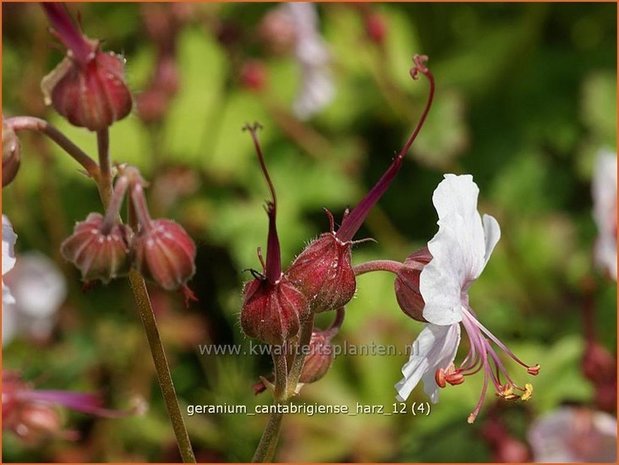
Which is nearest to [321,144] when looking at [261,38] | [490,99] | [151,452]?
[261,38]

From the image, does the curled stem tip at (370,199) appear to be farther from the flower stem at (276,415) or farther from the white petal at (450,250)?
the flower stem at (276,415)

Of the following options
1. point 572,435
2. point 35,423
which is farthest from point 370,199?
point 572,435

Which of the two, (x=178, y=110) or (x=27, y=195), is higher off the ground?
(x=178, y=110)

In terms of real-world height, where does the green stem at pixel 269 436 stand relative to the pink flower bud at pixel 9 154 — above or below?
below

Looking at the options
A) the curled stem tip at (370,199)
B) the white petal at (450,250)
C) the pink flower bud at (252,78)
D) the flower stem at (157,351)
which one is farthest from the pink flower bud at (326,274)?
the pink flower bud at (252,78)

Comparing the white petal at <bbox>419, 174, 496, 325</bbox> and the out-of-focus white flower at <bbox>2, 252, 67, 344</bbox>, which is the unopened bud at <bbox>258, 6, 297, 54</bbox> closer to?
the out-of-focus white flower at <bbox>2, 252, 67, 344</bbox>

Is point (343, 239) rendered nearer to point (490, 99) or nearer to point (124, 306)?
point (124, 306)
